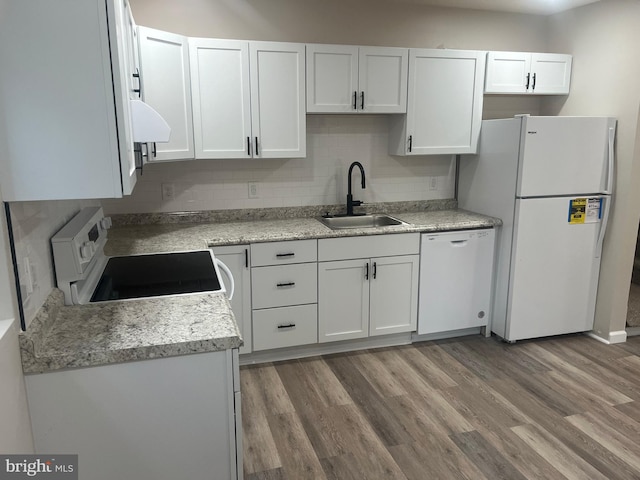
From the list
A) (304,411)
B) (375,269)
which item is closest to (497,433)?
(304,411)

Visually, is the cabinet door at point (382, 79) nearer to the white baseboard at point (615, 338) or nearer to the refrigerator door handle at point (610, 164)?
the refrigerator door handle at point (610, 164)

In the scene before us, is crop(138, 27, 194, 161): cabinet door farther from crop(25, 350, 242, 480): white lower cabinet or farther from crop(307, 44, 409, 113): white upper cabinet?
crop(25, 350, 242, 480): white lower cabinet

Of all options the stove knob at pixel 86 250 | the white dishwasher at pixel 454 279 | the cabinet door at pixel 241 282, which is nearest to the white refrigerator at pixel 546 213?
the white dishwasher at pixel 454 279

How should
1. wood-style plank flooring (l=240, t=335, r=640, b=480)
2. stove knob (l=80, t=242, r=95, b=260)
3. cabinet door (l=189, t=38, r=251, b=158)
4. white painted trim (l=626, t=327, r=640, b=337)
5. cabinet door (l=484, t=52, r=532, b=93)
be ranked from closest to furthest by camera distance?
stove knob (l=80, t=242, r=95, b=260) < wood-style plank flooring (l=240, t=335, r=640, b=480) < cabinet door (l=189, t=38, r=251, b=158) < cabinet door (l=484, t=52, r=532, b=93) < white painted trim (l=626, t=327, r=640, b=337)

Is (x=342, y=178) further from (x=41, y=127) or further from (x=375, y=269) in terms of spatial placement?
(x=41, y=127)

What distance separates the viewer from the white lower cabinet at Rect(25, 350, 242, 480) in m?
1.39

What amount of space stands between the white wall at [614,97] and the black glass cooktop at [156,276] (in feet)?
9.20

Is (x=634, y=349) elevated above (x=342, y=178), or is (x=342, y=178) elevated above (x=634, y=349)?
Answer: (x=342, y=178)

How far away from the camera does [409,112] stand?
3.33m

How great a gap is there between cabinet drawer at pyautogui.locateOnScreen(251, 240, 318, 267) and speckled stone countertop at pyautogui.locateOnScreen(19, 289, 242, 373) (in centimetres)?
118

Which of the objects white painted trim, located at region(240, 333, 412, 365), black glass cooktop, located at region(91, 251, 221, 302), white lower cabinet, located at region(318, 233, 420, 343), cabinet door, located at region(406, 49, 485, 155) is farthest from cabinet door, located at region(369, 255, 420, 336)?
black glass cooktop, located at region(91, 251, 221, 302)

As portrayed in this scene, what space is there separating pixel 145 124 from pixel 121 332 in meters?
0.82

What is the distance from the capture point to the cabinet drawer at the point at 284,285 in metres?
3.00

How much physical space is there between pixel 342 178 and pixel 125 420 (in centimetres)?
251
